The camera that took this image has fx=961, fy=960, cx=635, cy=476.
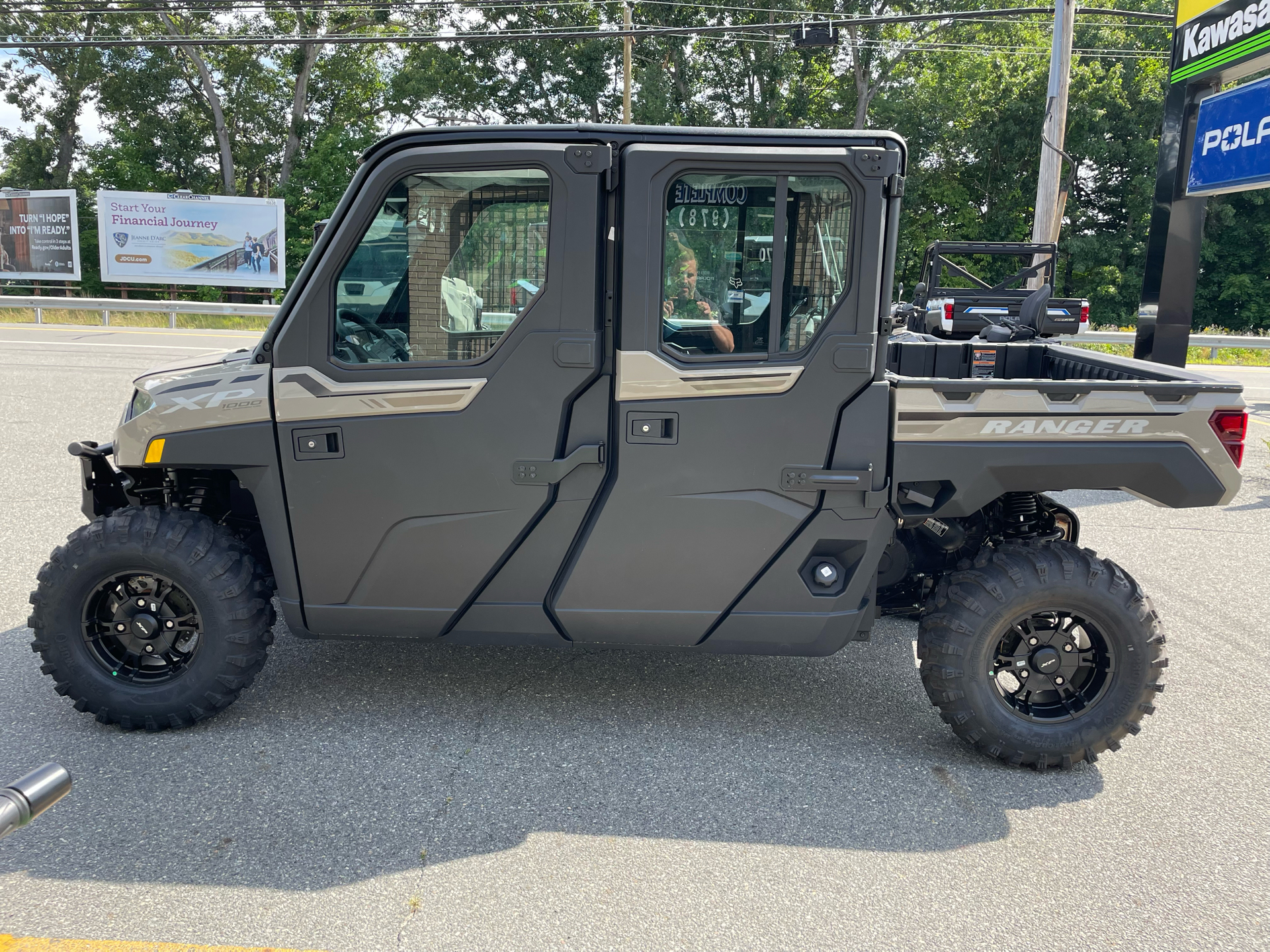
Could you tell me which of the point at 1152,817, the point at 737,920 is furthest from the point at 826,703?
the point at 737,920

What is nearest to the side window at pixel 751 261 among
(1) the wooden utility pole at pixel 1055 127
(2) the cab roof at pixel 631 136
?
(2) the cab roof at pixel 631 136

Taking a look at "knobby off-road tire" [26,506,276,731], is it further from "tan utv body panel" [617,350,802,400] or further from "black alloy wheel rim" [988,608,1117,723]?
"black alloy wheel rim" [988,608,1117,723]

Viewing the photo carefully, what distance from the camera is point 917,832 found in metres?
3.23

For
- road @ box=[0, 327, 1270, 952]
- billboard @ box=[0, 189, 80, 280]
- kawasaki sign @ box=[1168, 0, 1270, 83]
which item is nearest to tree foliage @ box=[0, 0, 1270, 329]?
billboard @ box=[0, 189, 80, 280]

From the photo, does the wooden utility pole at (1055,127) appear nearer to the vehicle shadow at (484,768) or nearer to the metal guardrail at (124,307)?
the vehicle shadow at (484,768)

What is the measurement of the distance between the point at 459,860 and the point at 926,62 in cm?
3720

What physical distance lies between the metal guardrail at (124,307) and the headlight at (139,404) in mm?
21712

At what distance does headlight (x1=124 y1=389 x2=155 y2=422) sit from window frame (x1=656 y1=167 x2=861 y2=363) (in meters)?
1.99

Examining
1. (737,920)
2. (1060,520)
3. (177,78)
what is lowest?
(737,920)

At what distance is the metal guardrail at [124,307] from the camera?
23750 mm

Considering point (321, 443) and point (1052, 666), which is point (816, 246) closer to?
point (1052, 666)

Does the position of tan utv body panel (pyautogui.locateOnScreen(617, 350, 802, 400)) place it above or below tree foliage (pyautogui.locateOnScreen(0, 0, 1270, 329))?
below

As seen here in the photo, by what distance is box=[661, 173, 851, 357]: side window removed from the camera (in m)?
3.37

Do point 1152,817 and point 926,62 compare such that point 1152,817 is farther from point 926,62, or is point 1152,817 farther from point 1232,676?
point 926,62
